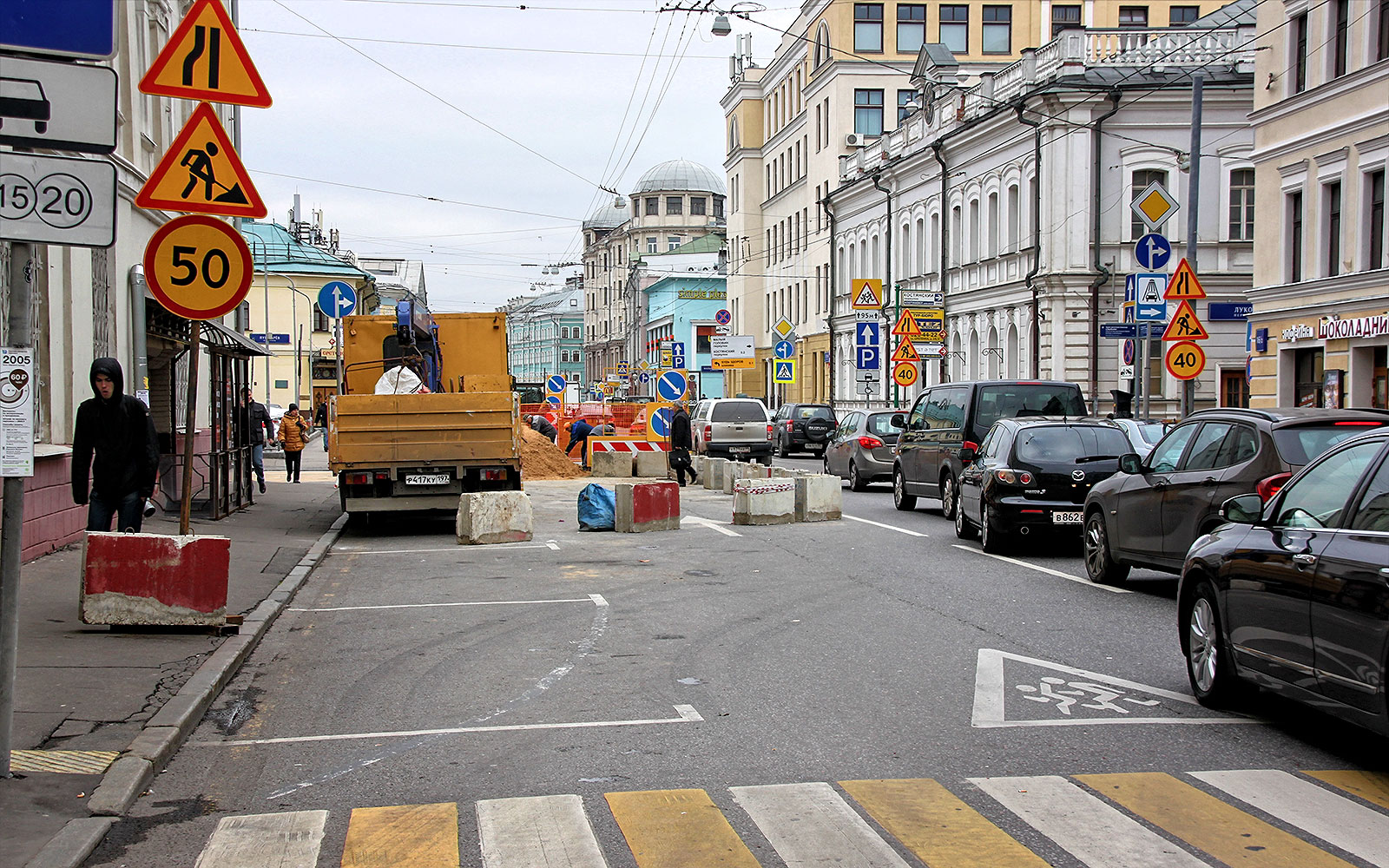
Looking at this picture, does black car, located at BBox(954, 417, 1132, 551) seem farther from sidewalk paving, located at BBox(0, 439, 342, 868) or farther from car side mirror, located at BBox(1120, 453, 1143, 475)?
sidewalk paving, located at BBox(0, 439, 342, 868)

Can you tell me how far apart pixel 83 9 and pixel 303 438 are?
81.8ft

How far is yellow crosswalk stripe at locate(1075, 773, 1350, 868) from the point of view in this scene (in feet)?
16.4

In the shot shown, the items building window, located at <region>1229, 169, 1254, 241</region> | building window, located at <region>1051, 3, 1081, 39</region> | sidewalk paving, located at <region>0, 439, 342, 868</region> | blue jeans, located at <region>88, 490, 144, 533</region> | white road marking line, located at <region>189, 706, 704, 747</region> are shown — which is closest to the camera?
sidewalk paving, located at <region>0, 439, 342, 868</region>

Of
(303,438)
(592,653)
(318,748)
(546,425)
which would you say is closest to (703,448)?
(546,425)

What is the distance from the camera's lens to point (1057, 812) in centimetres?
554

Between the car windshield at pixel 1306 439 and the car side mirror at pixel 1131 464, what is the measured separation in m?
1.62

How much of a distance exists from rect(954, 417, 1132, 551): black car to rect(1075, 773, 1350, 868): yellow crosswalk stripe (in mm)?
9193

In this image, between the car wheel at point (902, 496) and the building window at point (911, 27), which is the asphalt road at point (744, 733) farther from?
the building window at point (911, 27)

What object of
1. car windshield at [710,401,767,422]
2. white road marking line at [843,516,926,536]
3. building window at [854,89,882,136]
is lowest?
white road marking line at [843,516,926,536]

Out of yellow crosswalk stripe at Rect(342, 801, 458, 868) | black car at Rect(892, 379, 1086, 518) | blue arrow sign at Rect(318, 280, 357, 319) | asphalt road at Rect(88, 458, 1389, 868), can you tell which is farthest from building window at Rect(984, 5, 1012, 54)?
yellow crosswalk stripe at Rect(342, 801, 458, 868)

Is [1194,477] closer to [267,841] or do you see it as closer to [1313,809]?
[1313,809]

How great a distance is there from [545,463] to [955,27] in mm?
39259

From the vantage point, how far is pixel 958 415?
Answer: 20.2 m

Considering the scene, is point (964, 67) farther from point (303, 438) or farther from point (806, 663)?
point (806, 663)
